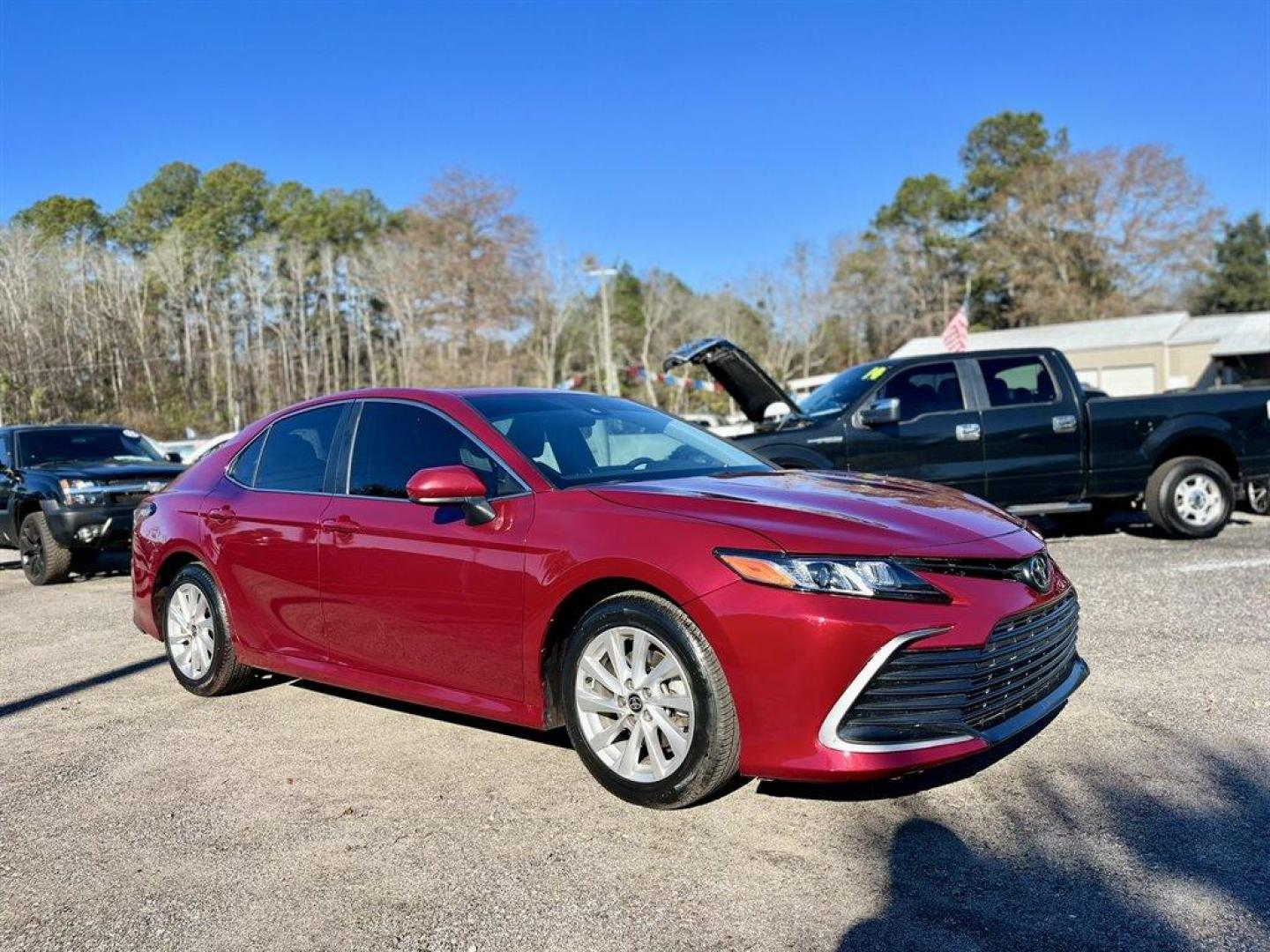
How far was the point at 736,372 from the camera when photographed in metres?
10.0

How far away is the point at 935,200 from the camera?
62625 mm

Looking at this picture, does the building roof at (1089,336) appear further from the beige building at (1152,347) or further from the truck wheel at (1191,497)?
the truck wheel at (1191,497)

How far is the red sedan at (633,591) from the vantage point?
3.22 m

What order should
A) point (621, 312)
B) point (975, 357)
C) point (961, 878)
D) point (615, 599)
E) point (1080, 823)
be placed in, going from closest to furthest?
point (961, 878) < point (1080, 823) < point (615, 599) < point (975, 357) < point (621, 312)

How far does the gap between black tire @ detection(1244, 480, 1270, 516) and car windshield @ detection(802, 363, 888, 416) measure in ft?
15.5

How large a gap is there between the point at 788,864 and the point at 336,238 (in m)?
66.4

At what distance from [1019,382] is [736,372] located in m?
2.64

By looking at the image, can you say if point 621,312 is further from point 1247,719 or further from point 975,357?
point 1247,719

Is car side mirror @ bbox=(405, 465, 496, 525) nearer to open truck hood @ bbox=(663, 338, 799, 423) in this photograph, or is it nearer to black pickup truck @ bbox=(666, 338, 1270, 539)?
black pickup truck @ bbox=(666, 338, 1270, 539)

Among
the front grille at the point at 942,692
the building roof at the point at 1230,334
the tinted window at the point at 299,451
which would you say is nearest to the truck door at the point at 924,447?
the tinted window at the point at 299,451

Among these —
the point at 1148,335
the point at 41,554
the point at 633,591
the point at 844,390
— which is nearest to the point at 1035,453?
the point at 844,390

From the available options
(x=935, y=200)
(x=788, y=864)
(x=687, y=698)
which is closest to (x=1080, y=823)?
(x=788, y=864)

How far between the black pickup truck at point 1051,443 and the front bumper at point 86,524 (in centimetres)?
618

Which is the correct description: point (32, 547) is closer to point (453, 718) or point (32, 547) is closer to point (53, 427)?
point (53, 427)
